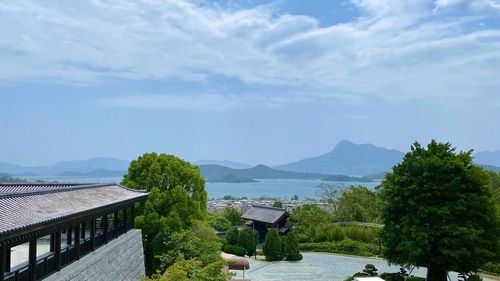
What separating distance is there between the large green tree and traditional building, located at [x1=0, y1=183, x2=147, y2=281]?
203 inches

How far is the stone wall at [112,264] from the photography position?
13.3 meters

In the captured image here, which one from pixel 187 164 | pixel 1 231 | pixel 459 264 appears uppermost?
pixel 187 164

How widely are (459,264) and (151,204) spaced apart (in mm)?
14689

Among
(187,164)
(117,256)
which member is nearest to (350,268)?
(187,164)

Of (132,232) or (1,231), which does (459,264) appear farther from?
(1,231)

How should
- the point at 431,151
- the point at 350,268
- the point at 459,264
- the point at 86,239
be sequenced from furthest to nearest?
the point at 350,268, the point at 431,151, the point at 459,264, the point at 86,239


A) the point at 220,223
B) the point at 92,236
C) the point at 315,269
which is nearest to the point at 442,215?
the point at 315,269

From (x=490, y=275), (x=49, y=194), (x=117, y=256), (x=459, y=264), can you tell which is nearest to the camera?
(x=49, y=194)

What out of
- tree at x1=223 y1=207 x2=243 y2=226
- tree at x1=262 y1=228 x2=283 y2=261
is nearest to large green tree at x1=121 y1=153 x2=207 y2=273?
tree at x1=262 y1=228 x2=283 y2=261

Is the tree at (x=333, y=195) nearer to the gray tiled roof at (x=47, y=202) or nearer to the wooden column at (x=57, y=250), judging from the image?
the gray tiled roof at (x=47, y=202)

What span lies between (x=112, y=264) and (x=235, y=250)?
17.0 m

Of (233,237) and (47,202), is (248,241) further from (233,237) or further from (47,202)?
(47,202)

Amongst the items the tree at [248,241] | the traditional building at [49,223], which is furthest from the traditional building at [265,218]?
the traditional building at [49,223]

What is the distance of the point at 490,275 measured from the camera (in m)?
26.1
